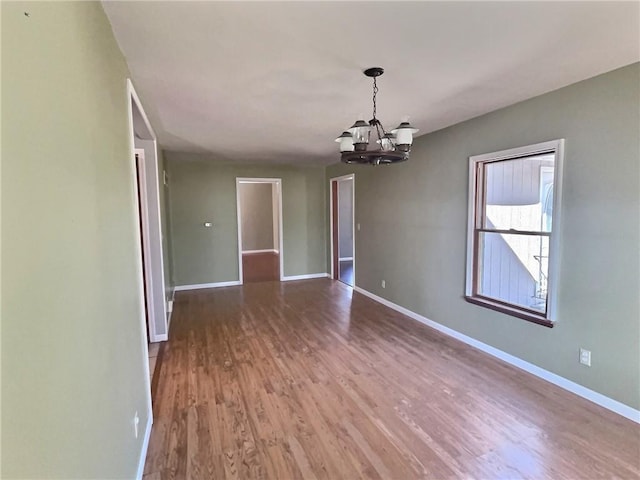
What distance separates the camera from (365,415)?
7.98ft

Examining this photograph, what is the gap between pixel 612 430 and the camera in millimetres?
2244

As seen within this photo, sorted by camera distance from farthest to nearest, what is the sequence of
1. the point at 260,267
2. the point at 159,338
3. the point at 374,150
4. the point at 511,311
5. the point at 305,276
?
the point at 260,267 < the point at 305,276 < the point at 159,338 < the point at 511,311 < the point at 374,150

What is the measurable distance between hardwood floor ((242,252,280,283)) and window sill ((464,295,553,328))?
174 inches

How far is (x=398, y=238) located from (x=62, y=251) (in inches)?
169

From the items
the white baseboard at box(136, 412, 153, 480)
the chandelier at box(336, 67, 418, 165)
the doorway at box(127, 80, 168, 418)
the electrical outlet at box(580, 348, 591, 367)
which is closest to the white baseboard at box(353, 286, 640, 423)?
the electrical outlet at box(580, 348, 591, 367)

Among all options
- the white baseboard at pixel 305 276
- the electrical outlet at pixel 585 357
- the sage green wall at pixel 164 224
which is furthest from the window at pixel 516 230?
the white baseboard at pixel 305 276

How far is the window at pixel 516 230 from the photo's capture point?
2.86 m

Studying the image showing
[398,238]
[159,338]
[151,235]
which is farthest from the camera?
[398,238]

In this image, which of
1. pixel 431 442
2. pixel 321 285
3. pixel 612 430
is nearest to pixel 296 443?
pixel 431 442

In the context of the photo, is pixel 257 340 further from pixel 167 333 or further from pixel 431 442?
pixel 431 442

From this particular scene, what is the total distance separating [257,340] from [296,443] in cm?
180

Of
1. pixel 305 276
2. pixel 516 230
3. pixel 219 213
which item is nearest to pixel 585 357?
pixel 516 230

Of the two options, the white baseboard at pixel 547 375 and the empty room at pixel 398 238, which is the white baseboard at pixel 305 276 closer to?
the empty room at pixel 398 238

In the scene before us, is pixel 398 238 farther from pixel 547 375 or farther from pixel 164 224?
pixel 164 224
